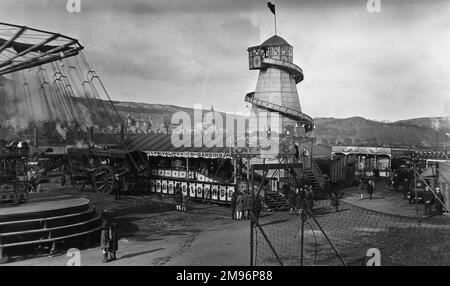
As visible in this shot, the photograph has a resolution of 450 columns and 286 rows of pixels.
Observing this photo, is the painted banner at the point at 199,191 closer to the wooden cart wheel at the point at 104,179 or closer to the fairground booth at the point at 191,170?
the fairground booth at the point at 191,170

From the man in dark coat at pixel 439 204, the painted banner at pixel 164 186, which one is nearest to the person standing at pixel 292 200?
the man in dark coat at pixel 439 204

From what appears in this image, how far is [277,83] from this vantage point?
1383 inches

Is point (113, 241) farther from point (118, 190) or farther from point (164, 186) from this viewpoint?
point (164, 186)

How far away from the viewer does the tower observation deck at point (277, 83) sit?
34.1m

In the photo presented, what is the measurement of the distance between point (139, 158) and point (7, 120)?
53662 millimetres

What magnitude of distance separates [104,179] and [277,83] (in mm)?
17392

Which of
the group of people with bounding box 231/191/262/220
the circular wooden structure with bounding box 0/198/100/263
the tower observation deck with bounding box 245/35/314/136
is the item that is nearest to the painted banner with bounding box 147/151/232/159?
the group of people with bounding box 231/191/262/220

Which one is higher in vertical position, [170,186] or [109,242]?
[170,186]

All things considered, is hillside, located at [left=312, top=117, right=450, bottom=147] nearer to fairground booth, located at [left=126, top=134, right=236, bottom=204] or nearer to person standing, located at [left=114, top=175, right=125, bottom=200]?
fairground booth, located at [left=126, top=134, right=236, bottom=204]

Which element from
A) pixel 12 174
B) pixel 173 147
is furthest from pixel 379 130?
pixel 12 174
